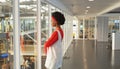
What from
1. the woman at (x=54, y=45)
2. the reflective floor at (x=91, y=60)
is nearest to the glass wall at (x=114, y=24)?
the reflective floor at (x=91, y=60)

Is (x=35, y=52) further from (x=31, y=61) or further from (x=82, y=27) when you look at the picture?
(x=82, y=27)

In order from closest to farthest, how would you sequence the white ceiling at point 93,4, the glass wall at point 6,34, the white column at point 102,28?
1. the glass wall at point 6,34
2. the white ceiling at point 93,4
3. the white column at point 102,28

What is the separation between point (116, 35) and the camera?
13.0 metres

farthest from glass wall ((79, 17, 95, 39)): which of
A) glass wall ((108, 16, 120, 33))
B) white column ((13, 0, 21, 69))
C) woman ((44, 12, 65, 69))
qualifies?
woman ((44, 12, 65, 69))

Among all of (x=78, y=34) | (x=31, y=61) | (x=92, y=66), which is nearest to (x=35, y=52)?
(x=31, y=61)

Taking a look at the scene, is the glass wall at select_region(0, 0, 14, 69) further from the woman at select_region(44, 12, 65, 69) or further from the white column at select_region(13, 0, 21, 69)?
the woman at select_region(44, 12, 65, 69)

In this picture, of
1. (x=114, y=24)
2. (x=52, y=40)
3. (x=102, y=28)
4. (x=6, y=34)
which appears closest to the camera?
(x=52, y=40)

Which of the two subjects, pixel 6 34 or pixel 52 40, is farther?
pixel 6 34

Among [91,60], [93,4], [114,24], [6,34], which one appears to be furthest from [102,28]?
[6,34]

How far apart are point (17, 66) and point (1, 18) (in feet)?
2.30

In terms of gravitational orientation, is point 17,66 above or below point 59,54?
below

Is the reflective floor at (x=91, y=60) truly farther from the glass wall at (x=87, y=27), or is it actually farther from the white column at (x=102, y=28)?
the glass wall at (x=87, y=27)

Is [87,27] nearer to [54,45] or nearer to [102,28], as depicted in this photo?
[102,28]

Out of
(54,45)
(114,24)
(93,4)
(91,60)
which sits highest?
(93,4)
